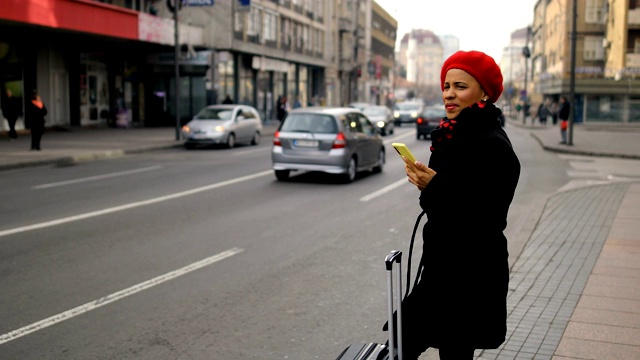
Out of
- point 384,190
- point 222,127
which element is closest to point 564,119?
point 222,127

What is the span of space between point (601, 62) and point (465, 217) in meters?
69.3

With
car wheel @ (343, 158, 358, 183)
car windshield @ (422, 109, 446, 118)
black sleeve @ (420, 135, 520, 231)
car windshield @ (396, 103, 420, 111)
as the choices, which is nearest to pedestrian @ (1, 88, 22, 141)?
car wheel @ (343, 158, 358, 183)

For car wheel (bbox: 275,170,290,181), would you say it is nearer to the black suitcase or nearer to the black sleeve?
the black suitcase

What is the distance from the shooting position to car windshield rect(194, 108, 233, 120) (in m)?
28.0

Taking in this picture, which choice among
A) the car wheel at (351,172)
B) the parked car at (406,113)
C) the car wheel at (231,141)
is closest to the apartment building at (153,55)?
the car wheel at (231,141)

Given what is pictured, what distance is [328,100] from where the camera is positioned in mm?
71125

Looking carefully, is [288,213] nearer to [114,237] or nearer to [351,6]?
[114,237]

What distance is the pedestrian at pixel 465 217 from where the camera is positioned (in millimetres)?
3049

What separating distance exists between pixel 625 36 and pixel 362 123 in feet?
158

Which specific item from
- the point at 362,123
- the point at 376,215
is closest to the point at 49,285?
the point at 376,215

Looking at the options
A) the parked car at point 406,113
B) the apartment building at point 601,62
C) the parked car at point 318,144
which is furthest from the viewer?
the apartment building at point 601,62

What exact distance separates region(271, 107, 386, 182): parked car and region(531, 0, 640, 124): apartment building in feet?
144

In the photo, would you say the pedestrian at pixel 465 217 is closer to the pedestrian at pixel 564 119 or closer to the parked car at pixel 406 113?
the pedestrian at pixel 564 119

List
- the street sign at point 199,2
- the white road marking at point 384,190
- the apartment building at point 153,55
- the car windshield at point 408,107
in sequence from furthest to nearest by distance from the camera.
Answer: the car windshield at point 408,107
the street sign at point 199,2
the apartment building at point 153,55
the white road marking at point 384,190
